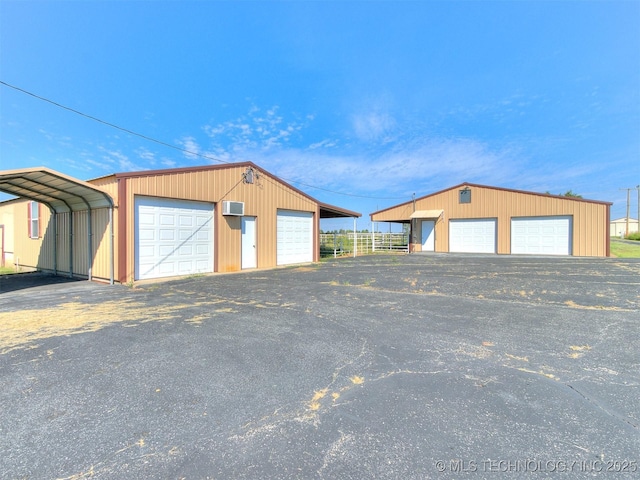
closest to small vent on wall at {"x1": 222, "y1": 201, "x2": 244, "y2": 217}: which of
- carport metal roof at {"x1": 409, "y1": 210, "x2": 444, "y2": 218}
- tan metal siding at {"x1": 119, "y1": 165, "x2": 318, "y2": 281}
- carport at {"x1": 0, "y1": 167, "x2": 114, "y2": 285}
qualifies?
tan metal siding at {"x1": 119, "y1": 165, "x2": 318, "y2": 281}

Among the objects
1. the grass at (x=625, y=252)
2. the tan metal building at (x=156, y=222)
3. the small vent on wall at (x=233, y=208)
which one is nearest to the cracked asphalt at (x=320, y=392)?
the tan metal building at (x=156, y=222)

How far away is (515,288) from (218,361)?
7.52 m

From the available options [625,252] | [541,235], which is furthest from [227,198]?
[625,252]

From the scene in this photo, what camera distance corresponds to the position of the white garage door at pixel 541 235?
18.5 metres

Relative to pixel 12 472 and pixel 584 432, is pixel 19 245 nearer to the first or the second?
pixel 12 472

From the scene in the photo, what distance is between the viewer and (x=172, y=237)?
10391 mm

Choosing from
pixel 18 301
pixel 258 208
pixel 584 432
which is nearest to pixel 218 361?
pixel 584 432

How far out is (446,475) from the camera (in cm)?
185

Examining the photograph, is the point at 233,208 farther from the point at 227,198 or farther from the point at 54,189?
the point at 54,189

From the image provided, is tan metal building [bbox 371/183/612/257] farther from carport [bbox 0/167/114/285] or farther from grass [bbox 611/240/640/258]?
carport [bbox 0/167/114/285]

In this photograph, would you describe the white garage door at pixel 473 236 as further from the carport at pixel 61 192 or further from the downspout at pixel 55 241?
the downspout at pixel 55 241

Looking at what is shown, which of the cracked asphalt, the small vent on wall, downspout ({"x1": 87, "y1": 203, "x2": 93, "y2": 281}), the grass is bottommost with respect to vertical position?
the cracked asphalt

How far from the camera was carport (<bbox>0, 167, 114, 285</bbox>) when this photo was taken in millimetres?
7848

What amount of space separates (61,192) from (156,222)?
9.68ft
